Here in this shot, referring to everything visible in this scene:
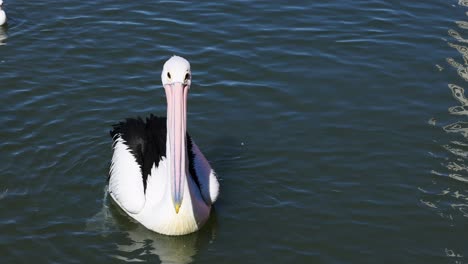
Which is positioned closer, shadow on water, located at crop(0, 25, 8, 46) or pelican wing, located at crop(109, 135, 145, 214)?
pelican wing, located at crop(109, 135, 145, 214)

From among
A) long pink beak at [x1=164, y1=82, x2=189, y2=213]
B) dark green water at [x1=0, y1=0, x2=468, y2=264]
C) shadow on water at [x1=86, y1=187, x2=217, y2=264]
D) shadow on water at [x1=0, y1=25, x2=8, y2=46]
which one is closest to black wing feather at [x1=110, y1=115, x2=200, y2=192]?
shadow on water at [x1=86, y1=187, x2=217, y2=264]

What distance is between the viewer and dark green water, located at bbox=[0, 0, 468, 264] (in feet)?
30.2

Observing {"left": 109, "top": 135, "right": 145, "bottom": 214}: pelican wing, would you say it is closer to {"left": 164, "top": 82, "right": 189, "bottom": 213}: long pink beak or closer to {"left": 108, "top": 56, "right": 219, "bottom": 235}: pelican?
{"left": 108, "top": 56, "right": 219, "bottom": 235}: pelican

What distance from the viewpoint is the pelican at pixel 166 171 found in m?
8.41

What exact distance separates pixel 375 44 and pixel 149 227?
5.71 metres

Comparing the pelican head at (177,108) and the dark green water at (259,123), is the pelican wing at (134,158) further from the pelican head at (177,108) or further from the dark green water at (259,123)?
the pelican head at (177,108)

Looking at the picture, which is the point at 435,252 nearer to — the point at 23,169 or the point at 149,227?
the point at 149,227

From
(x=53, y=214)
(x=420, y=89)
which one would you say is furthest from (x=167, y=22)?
(x=53, y=214)

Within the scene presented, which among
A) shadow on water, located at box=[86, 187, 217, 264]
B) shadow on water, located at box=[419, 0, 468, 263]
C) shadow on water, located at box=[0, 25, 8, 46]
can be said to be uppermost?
shadow on water, located at box=[0, 25, 8, 46]

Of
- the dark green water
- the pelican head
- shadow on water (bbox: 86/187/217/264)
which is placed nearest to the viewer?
the pelican head

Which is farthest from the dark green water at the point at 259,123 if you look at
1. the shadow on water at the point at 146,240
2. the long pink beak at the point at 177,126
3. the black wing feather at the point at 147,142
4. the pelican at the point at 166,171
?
Result: the long pink beak at the point at 177,126

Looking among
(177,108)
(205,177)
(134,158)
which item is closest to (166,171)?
(205,177)

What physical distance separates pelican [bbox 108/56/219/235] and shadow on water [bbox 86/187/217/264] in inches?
4.9

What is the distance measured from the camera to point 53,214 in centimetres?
959
